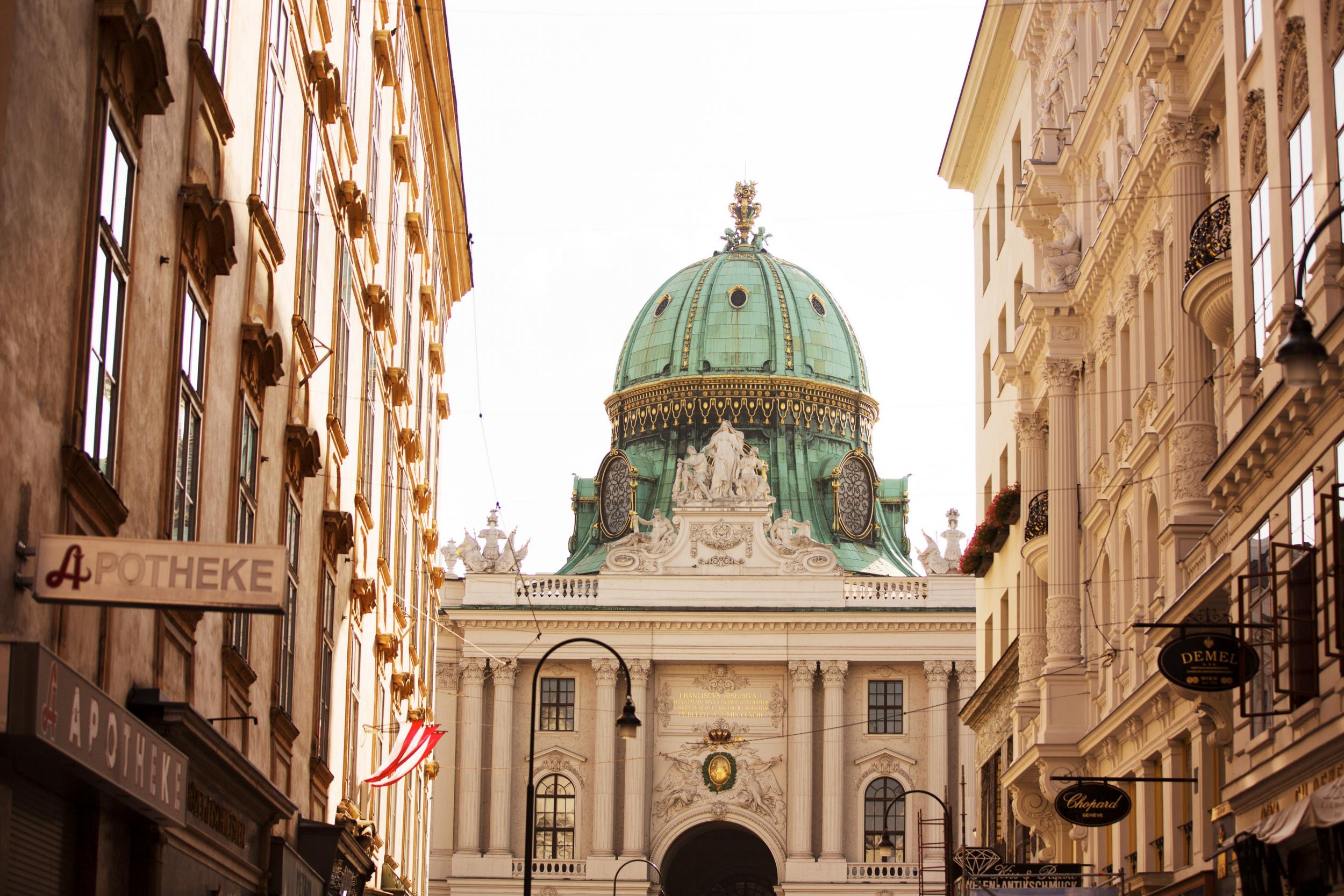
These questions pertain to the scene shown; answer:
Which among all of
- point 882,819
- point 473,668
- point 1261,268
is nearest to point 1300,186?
point 1261,268

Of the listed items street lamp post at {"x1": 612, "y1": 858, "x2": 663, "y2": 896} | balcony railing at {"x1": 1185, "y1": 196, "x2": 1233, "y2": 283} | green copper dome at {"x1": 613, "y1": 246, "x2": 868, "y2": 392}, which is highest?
green copper dome at {"x1": 613, "y1": 246, "x2": 868, "y2": 392}

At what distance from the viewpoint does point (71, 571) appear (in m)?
14.2

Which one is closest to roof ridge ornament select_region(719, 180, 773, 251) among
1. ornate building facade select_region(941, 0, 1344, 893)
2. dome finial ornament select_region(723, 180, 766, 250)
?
dome finial ornament select_region(723, 180, 766, 250)

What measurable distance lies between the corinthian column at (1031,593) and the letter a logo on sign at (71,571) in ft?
103

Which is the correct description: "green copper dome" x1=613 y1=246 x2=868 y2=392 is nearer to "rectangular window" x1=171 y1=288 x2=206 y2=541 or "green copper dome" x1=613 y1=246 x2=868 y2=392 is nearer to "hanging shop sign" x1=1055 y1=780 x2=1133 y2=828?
"hanging shop sign" x1=1055 y1=780 x2=1133 y2=828

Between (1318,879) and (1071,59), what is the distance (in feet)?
78.6

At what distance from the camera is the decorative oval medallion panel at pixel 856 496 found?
89938 mm

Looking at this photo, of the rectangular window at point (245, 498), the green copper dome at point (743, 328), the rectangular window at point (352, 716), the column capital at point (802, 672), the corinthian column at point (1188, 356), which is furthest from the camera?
the green copper dome at point (743, 328)

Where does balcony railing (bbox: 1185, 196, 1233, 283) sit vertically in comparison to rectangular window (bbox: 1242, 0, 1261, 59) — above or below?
below

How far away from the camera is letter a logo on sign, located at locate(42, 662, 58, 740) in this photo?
12961 mm

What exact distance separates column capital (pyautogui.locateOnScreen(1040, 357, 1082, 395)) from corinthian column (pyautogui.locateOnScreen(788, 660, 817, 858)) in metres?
39.7

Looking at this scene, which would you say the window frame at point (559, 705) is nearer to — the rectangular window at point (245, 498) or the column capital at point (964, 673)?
the column capital at point (964, 673)

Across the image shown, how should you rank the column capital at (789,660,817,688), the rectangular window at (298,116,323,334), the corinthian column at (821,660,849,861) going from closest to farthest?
the rectangular window at (298,116,323,334)
the corinthian column at (821,660,849,861)
the column capital at (789,660,817,688)

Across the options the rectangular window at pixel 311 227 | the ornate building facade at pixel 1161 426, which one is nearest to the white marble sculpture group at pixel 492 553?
the ornate building facade at pixel 1161 426
